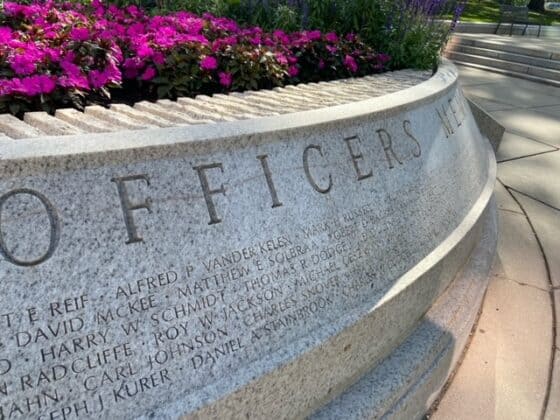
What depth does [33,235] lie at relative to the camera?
130cm

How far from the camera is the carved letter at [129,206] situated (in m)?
1.45

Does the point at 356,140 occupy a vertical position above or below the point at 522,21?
above

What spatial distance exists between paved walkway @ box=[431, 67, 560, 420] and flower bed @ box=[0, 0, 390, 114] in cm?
176

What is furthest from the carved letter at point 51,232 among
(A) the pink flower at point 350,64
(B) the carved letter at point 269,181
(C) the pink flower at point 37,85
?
(A) the pink flower at point 350,64

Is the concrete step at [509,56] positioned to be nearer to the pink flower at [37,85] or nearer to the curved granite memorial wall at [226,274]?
the curved granite memorial wall at [226,274]

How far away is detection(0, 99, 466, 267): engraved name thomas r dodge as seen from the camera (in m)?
1.31

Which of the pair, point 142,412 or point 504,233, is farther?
point 504,233

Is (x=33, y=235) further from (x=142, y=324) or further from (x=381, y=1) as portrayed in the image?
(x=381, y=1)

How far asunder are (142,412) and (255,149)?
3.14 feet

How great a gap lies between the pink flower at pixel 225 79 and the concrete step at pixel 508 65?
8163 mm

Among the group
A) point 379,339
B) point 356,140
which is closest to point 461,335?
point 379,339

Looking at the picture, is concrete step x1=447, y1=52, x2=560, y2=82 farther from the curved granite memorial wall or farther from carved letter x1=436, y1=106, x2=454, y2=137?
the curved granite memorial wall

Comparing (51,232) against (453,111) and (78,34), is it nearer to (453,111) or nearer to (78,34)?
(78,34)

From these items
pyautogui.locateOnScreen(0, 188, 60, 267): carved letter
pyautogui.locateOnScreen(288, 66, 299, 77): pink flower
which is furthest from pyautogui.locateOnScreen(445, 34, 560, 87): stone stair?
pyautogui.locateOnScreen(0, 188, 60, 267): carved letter
